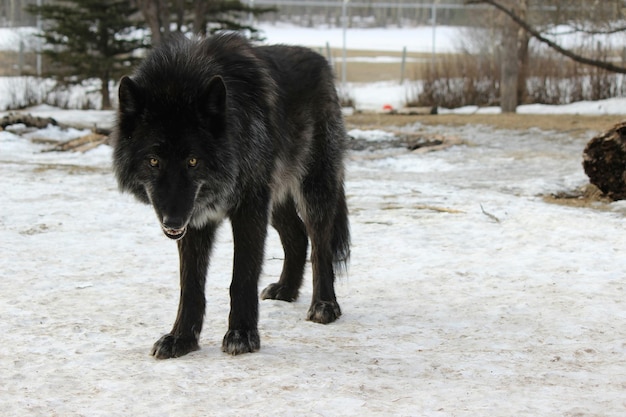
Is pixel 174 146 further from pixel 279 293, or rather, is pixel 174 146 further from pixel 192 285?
pixel 279 293

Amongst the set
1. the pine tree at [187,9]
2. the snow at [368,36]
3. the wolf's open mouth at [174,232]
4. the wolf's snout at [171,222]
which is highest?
the snow at [368,36]

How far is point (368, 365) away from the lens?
429 cm

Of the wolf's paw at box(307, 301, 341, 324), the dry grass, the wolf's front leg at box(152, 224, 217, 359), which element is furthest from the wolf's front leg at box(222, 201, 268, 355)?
the dry grass

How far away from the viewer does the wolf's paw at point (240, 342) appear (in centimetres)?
445

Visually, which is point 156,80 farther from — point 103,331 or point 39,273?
point 39,273

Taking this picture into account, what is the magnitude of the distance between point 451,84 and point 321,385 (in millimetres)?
21100

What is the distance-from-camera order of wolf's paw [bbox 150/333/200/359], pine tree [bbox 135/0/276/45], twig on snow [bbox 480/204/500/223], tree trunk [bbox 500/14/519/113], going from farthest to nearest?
tree trunk [bbox 500/14/519/113]
pine tree [bbox 135/0/276/45]
twig on snow [bbox 480/204/500/223]
wolf's paw [bbox 150/333/200/359]

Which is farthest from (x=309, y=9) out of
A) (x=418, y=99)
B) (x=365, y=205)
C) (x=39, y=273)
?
(x=39, y=273)

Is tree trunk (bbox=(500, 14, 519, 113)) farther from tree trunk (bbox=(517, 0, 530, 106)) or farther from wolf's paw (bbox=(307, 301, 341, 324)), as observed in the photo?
wolf's paw (bbox=(307, 301, 341, 324))

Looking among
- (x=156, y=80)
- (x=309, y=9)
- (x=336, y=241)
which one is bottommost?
(x=336, y=241)

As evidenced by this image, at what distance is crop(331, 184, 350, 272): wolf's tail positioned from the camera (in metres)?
5.74

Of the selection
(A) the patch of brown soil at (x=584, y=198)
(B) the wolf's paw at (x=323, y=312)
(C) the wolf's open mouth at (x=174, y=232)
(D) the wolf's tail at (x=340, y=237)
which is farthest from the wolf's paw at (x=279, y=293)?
(A) the patch of brown soil at (x=584, y=198)

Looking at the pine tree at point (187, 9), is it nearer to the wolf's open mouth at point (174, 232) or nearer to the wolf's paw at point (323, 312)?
the wolf's paw at point (323, 312)

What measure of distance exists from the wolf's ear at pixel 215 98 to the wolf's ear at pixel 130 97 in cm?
33
